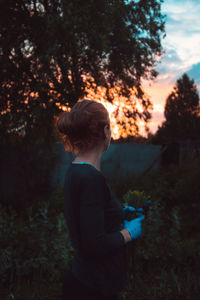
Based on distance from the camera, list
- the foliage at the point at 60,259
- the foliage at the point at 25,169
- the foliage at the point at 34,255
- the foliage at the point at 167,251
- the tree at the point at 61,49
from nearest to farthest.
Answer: the foliage at the point at 167,251 → the foliage at the point at 60,259 → the foliage at the point at 34,255 → the tree at the point at 61,49 → the foliage at the point at 25,169

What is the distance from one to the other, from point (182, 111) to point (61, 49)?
29522 millimetres

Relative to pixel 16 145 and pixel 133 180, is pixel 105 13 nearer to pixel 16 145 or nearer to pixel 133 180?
pixel 133 180

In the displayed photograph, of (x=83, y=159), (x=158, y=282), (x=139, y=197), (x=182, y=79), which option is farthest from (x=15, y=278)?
(x=182, y=79)

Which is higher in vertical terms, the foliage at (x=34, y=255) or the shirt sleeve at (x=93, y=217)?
the shirt sleeve at (x=93, y=217)

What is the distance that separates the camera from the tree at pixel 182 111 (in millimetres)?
32719

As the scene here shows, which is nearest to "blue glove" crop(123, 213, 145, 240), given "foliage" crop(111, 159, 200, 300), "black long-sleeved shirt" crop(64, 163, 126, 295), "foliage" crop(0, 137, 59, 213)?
"black long-sleeved shirt" crop(64, 163, 126, 295)

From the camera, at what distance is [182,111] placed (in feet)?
118

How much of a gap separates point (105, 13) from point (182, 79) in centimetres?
3116

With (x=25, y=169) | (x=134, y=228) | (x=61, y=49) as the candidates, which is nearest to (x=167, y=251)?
(x=134, y=228)

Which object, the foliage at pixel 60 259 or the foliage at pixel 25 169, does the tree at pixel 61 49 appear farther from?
the foliage at pixel 60 259

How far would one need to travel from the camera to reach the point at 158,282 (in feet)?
12.5

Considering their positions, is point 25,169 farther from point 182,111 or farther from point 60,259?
point 182,111

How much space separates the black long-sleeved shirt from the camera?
1.42 m

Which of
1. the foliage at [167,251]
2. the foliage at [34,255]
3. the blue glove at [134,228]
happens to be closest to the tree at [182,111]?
the foliage at [167,251]
